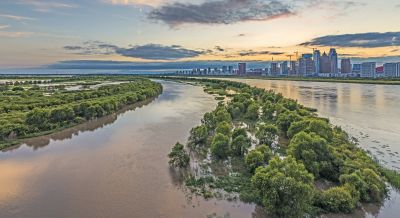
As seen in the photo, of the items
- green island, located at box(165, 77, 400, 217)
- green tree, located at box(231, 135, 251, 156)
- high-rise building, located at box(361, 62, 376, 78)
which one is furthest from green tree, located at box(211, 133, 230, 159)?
high-rise building, located at box(361, 62, 376, 78)

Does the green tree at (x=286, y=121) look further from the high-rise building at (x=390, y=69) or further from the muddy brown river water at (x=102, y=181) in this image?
the high-rise building at (x=390, y=69)

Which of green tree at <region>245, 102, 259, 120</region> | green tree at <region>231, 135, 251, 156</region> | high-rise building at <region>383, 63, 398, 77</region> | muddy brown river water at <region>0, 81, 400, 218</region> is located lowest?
muddy brown river water at <region>0, 81, 400, 218</region>

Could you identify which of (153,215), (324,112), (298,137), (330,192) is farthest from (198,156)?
(324,112)

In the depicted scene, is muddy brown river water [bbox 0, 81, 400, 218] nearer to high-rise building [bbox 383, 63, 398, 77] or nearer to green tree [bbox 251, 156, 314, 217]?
green tree [bbox 251, 156, 314, 217]

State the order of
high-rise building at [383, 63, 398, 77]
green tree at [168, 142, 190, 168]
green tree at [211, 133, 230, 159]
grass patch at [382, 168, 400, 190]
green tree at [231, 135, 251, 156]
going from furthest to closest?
high-rise building at [383, 63, 398, 77] → green tree at [231, 135, 251, 156] → green tree at [211, 133, 230, 159] → green tree at [168, 142, 190, 168] → grass patch at [382, 168, 400, 190]

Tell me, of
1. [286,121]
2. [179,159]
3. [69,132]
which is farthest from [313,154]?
[69,132]

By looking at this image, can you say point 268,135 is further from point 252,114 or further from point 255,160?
point 252,114

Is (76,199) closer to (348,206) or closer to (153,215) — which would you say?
(153,215)
